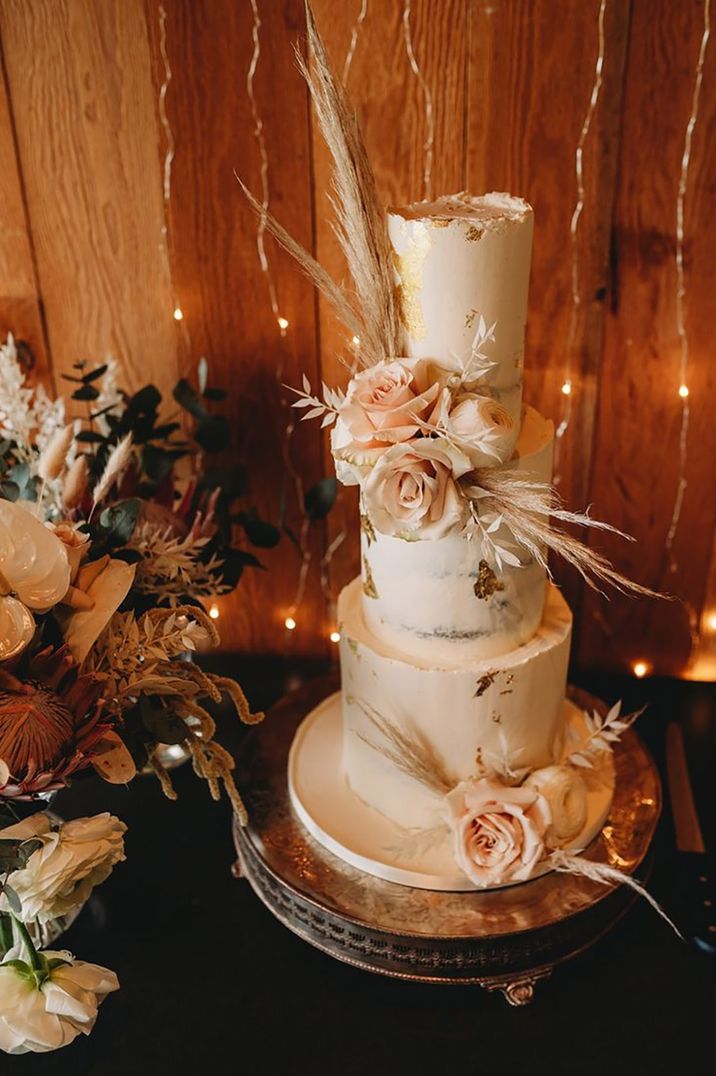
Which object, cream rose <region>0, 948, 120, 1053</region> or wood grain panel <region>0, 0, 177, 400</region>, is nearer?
cream rose <region>0, 948, 120, 1053</region>

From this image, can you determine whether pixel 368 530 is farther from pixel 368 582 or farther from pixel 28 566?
pixel 28 566

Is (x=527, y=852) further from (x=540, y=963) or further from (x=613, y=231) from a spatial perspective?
(x=613, y=231)

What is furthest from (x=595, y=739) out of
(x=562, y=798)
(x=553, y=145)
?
(x=553, y=145)

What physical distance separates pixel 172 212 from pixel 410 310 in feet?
1.52

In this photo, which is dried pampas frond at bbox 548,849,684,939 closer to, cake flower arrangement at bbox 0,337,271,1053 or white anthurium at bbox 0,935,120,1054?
cake flower arrangement at bbox 0,337,271,1053

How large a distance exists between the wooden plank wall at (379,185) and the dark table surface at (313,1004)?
52cm

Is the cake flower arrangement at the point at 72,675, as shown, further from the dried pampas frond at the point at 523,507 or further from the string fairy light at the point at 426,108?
the string fairy light at the point at 426,108

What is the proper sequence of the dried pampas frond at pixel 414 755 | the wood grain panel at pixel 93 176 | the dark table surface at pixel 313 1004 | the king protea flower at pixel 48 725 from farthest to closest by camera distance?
1. the wood grain panel at pixel 93 176
2. the dried pampas frond at pixel 414 755
3. the dark table surface at pixel 313 1004
4. the king protea flower at pixel 48 725

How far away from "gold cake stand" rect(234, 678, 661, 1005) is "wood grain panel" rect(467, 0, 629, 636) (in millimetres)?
560

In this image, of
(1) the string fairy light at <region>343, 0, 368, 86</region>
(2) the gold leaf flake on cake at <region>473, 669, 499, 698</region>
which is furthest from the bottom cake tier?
(1) the string fairy light at <region>343, 0, 368, 86</region>

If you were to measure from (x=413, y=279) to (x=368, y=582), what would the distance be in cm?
32

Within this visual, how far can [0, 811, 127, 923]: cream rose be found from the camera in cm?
81

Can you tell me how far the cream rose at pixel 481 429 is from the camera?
825 mm

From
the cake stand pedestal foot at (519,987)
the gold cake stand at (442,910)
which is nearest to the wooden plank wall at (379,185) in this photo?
the gold cake stand at (442,910)
